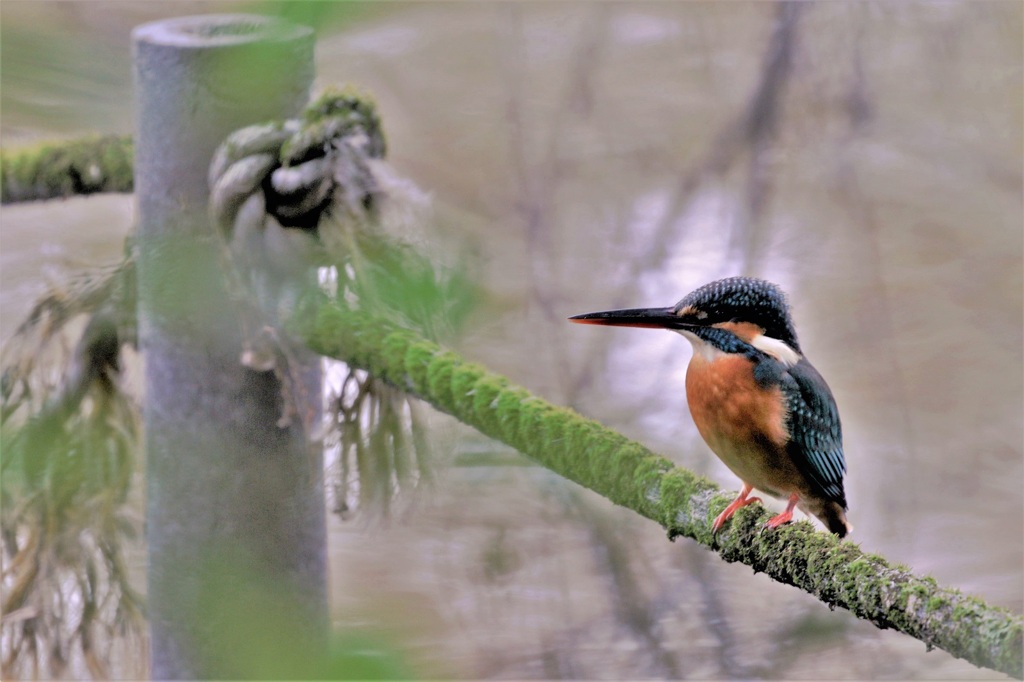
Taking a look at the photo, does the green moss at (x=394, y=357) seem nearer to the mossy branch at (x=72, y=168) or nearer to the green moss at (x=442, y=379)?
the green moss at (x=442, y=379)

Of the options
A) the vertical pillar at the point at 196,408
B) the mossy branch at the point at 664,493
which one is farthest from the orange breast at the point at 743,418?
the vertical pillar at the point at 196,408

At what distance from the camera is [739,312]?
3.40ft

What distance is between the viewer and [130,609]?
1559 millimetres

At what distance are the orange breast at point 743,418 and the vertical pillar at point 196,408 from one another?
0.51m

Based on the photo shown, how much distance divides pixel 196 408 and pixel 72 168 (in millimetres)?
641

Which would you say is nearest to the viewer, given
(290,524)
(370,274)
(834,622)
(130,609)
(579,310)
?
(370,274)

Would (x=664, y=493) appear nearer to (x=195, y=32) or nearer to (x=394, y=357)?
(x=394, y=357)

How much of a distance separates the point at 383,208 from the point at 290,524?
1.28 feet

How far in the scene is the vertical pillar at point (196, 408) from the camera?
4.33 ft

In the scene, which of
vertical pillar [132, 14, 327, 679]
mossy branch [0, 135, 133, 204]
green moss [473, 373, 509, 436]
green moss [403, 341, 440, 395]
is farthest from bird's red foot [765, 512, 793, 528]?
mossy branch [0, 135, 133, 204]

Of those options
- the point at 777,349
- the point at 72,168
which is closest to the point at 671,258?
the point at 72,168

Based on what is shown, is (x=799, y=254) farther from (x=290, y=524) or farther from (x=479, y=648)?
(x=290, y=524)

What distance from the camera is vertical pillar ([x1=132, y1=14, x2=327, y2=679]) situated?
1318 millimetres

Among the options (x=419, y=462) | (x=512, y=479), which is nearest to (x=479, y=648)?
(x=512, y=479)
